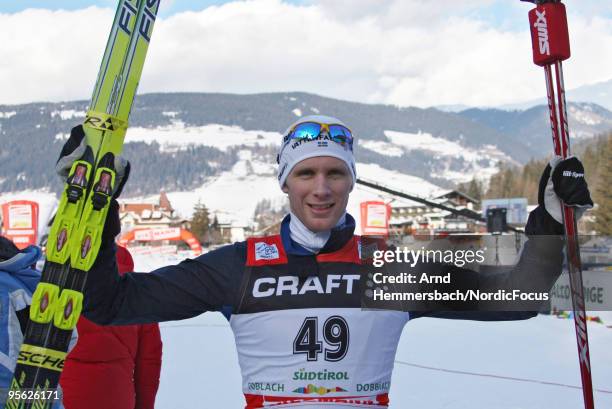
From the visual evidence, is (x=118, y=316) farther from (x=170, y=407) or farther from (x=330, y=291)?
(x=170, y=407)

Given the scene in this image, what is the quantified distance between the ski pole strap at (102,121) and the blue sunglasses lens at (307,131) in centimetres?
62

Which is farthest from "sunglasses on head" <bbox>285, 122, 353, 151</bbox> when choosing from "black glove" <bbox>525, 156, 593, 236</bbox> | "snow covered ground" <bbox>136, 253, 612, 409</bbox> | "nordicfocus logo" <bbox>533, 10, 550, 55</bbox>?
"snow covered ground" <bbox>136, 253, 612, 409</bbox>

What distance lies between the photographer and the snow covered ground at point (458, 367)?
5863 mm

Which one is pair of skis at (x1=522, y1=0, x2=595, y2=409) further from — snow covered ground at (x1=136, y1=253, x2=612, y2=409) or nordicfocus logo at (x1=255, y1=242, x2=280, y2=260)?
snow covered ground at (x1=136, y1=253, x2=612, y2=409)

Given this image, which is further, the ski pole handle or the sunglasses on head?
the ski pole handle

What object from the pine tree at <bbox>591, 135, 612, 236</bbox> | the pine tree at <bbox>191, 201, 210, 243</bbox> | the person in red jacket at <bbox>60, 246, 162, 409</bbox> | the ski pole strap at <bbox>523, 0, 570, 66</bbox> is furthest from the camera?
the pine tree at <bbox>191, 201, 210, 243</bbox>

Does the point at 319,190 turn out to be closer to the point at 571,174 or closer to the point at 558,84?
the point at 571,174

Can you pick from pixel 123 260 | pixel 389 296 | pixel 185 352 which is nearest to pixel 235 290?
pixel 389 296

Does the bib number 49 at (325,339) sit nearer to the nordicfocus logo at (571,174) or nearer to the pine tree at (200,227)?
the nordicfocus logo at (571,174)

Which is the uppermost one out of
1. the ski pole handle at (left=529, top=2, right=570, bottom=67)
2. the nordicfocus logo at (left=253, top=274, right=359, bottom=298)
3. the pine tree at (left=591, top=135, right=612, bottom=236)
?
the pine tree at (left=591, top=135, right=612, bottom=236)

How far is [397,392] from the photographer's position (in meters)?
6.18

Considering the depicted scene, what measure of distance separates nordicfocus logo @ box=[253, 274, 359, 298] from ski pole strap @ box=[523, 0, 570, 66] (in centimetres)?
135

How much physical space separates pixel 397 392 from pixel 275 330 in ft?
14.3

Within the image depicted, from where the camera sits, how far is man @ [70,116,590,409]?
6.86ft
